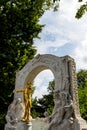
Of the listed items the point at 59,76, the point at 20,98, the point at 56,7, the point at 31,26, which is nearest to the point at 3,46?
the point at 31,26

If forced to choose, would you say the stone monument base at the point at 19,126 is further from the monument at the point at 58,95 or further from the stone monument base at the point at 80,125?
the stone monument base at the point at 80,125

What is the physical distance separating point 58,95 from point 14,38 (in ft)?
23.6

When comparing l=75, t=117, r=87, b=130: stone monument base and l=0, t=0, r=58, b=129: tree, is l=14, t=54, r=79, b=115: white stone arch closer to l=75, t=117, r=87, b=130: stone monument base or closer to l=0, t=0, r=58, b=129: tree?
l=75, t=117, r=87, b=130: stone monument base

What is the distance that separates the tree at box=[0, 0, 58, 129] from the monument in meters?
2.85

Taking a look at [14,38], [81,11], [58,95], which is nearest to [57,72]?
[58,95]

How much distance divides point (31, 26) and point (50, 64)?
6147 mm

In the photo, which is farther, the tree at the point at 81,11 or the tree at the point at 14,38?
the tree at the point at 14,38

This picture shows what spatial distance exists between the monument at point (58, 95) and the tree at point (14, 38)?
9.33 feet

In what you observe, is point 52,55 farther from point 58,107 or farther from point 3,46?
point 3,46

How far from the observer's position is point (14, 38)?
1788cm

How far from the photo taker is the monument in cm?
1102

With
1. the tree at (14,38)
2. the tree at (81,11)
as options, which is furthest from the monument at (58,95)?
the tree at (81,11)

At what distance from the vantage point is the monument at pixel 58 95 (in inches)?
434

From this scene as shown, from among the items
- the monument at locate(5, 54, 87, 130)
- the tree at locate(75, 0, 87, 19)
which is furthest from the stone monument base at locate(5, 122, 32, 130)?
the tree at locate(75, 0, 87, 19)
